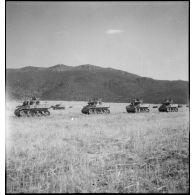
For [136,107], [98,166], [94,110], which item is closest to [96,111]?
[94,110]

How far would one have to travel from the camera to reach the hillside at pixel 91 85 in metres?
87.2

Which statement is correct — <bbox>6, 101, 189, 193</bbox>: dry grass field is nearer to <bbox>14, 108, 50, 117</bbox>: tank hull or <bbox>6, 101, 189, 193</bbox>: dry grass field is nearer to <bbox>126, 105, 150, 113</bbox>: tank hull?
<bbox>14, 108, 50, 117</bbox>: tank hull

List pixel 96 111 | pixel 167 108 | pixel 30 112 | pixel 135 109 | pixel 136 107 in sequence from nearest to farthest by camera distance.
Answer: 1. pixel 30 112
2. pixel 96 111
3. pixel 135 109
4. pixel 136 107
5. pixel 167 108

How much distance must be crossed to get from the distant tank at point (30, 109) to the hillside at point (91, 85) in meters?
57.5

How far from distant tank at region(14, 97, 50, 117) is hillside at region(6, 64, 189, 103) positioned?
5746cm

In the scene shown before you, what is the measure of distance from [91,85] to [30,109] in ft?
256

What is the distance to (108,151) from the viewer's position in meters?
9.03

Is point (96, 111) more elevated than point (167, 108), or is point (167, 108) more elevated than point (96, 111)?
point (167, 108)

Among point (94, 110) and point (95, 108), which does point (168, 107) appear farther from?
point (94, 110)

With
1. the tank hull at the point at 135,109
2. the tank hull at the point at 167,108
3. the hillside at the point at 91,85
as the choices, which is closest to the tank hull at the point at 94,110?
the tank hull at the point at 135,109

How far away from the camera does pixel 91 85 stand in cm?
10156
